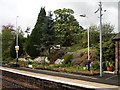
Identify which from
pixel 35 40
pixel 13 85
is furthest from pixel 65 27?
pixel 13 85

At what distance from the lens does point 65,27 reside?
59750mm

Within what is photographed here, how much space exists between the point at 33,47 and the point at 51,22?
21.1 feet

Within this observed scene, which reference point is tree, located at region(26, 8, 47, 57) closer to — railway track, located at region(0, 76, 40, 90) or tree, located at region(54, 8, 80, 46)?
tree, located at region(54, 8, 80, 46)

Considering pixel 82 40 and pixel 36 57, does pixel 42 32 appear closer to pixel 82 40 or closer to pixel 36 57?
pixel 36 57

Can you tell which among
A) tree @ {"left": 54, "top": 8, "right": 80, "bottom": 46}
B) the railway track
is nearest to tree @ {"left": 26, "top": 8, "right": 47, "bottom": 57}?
tree @ {"left": 54, "top": 8, "right": 80, "bottom": 46}

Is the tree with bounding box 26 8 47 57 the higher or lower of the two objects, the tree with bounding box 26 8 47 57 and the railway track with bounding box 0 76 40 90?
the higher

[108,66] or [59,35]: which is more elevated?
[59,35]

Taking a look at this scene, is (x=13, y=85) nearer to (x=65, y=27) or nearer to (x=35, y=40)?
(x=35, y=40)

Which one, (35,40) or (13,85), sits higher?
(35,40)

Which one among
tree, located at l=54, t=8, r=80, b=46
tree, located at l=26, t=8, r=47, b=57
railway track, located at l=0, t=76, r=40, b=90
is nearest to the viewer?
railway track, located at l=0, t=76, r=40, b=90

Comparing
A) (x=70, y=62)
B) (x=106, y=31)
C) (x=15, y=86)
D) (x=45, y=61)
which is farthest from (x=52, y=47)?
(x=15, y=86)

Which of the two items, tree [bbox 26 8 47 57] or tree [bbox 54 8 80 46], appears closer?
tree [bbox 26 8 47 57]

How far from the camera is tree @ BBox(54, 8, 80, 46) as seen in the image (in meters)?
58.7

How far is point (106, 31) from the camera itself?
5059 centimetres
